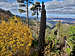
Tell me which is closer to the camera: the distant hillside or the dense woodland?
the dense woodland

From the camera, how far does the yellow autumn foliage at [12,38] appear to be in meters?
2.44

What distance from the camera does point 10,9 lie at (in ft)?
9.88

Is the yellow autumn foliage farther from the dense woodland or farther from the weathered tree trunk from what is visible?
the weathered tree trunk

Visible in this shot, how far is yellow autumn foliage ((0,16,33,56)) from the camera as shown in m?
2.44

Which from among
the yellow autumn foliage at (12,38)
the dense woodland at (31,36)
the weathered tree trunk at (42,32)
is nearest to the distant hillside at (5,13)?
the dense woodland at (31,36)

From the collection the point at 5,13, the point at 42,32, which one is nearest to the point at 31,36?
the point at 42,32

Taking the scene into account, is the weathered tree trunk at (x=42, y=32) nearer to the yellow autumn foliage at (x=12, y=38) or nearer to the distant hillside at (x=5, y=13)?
the yellow autumn foliage at (x=12, y=38)

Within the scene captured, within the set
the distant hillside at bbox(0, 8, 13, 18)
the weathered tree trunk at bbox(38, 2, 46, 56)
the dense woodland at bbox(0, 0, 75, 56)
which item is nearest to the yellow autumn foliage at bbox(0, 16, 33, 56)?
the dense woodland at bbox(0, 0, 75, 56)

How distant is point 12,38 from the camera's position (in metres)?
2.49

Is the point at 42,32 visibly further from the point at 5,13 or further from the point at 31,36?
the point at 5,13

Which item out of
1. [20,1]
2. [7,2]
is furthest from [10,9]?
[20,1]

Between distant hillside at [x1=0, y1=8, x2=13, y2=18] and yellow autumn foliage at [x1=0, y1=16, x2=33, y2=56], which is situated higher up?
distant hillside at [x1=0, y1=8, x2=13, y2=18]

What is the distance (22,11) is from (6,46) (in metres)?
1.07

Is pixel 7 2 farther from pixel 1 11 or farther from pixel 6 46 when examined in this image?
pixel 6 46
